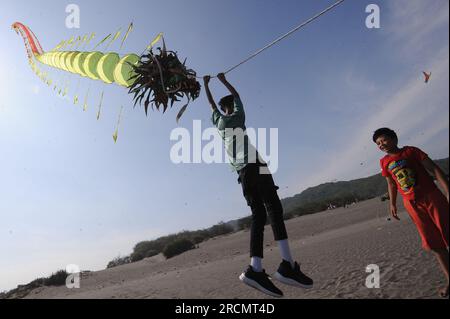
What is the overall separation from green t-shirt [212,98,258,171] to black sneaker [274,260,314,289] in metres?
1.43

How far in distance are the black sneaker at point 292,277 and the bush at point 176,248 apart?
14563mm

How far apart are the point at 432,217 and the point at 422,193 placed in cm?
32

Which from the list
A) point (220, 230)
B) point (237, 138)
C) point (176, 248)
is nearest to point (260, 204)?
point (237, 138)

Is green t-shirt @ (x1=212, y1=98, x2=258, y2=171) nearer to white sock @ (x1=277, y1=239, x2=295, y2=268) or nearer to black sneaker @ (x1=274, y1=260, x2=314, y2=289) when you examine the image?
white sock @ (x1=277, y1=239, x2=295, y2=268)

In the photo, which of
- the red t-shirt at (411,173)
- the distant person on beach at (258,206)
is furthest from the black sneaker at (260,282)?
the red t-shirt at (411,173)

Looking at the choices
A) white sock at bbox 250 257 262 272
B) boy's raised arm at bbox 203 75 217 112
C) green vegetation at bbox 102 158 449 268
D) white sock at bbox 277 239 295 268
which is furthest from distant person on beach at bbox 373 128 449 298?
boy's raised arm at bbox 203 75 217 112

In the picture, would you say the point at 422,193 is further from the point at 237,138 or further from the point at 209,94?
the point at 209,94

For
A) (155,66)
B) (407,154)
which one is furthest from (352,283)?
(155,66)

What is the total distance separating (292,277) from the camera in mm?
4070

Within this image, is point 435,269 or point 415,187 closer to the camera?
point 415,187

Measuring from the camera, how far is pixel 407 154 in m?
4.12
